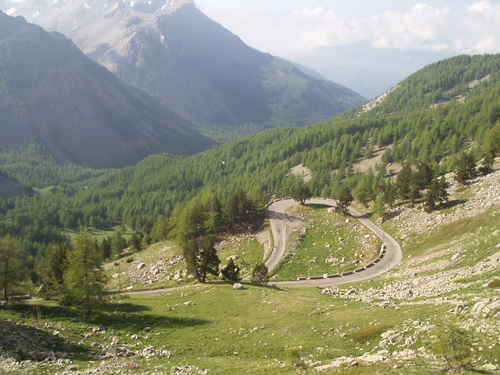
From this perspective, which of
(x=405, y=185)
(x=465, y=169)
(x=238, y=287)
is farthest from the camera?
(x=405, y=185)

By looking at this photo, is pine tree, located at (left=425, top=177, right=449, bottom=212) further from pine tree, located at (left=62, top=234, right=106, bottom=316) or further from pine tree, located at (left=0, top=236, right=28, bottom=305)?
pine tree, located at (left=0, top=236, right=28, bottom=305)

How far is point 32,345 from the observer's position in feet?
120

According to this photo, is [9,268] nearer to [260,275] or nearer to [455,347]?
[260,275]

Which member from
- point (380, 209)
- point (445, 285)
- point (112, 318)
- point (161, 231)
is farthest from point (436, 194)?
point (161, 231)

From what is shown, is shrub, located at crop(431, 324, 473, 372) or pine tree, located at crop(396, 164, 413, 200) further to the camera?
pine tree, located at crop(396, 164, 413, 200)

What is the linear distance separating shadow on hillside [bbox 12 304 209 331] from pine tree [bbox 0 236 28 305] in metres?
3.73

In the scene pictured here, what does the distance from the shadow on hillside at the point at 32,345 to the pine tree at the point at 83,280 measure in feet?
29.0

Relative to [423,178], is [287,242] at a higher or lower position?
lower

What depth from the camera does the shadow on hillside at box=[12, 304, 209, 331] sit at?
48656mm

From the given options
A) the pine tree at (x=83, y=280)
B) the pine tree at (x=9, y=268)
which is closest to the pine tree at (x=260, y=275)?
the pine tree at (x=83, y=280)

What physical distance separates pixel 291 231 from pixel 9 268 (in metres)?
71.1

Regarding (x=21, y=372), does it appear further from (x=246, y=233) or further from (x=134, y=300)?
(x=246, y=233)

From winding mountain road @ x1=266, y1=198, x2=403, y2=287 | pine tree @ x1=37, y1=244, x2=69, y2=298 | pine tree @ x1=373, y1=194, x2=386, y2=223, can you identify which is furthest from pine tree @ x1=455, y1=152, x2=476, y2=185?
pine tree @ x1=37, y1=244, x2=69, y2=298

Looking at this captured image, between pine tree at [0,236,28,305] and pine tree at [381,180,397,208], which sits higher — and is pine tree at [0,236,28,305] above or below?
below
